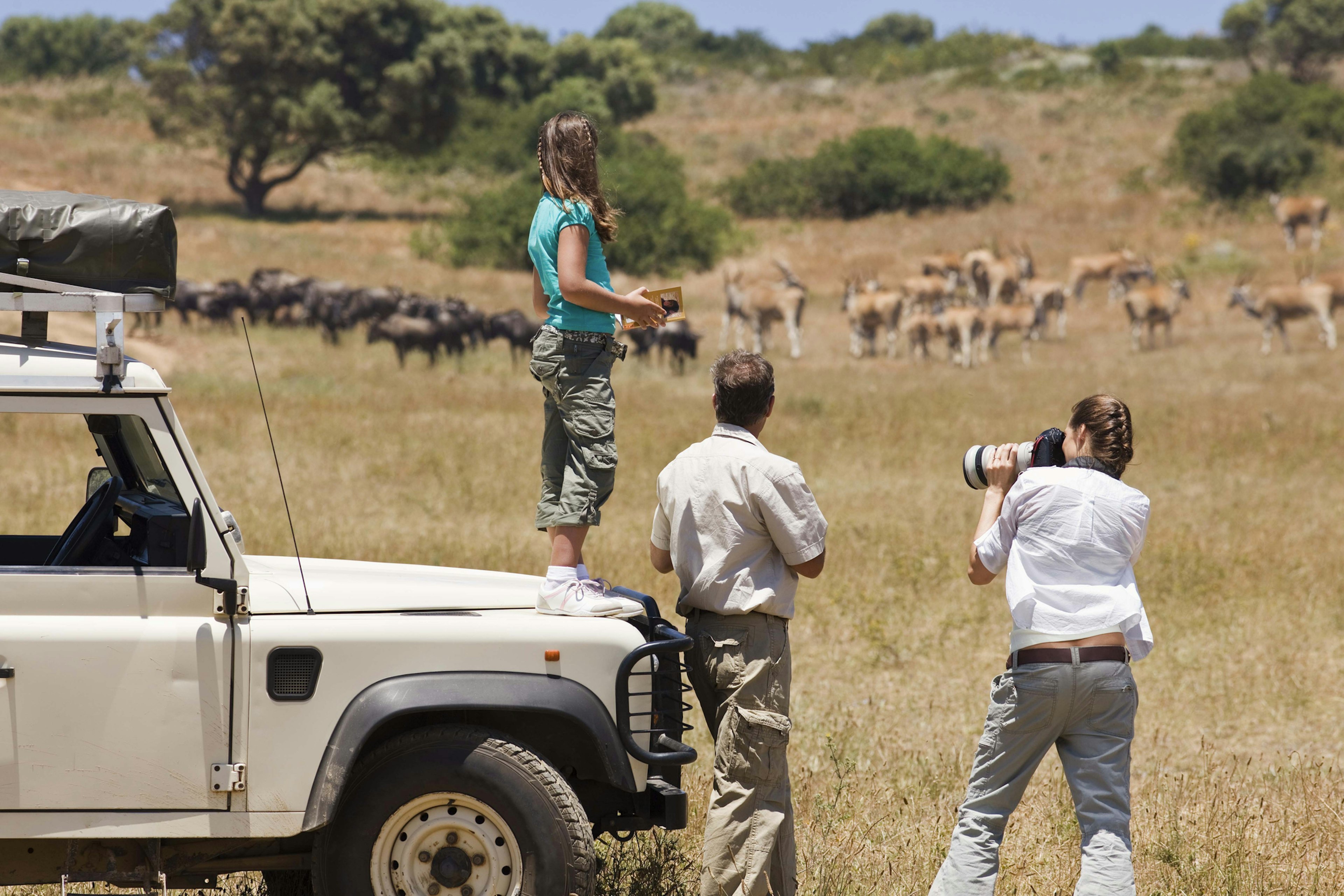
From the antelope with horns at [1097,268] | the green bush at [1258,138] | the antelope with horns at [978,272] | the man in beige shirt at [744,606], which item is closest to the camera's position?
the man in beige shirt at [744,606]

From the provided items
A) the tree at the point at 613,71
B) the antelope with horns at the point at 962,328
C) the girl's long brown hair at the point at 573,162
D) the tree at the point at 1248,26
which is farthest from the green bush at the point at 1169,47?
the girl's long brown hair at the point at 573,162

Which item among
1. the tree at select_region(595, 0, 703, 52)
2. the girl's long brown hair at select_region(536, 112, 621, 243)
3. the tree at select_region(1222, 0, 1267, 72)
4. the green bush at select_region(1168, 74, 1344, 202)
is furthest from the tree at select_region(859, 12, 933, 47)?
the girl's long brown hair at select_region(536, 112, 621, 243)

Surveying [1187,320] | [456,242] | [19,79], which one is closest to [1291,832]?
[1187,320]

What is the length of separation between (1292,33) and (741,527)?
72.5 metres

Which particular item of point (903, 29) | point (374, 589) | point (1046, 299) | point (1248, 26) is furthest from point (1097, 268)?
point (903, 29)

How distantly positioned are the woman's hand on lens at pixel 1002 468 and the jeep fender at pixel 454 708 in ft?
4.71

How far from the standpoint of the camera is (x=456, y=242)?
42.3 m

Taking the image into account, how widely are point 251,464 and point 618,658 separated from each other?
39.4 ft

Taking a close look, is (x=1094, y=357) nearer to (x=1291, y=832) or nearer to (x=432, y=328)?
(x=432, y=328)

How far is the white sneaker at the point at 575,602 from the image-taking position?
4.09m

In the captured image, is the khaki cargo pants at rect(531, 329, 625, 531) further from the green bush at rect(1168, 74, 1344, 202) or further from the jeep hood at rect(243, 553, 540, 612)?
the green bush at rect(1168, 74, 1344, 202)

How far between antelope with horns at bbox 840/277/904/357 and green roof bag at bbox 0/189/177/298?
87.8ft

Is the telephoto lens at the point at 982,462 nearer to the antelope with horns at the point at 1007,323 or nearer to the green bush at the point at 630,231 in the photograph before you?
the antelope with horns at the point at 1007,323

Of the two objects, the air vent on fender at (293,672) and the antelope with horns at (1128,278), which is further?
the antelope with horns at (1128,278)
